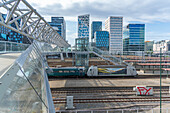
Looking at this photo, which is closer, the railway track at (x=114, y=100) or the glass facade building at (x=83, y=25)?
the railway track at (x=114, y=100)

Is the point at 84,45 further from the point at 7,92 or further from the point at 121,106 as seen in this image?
the point at 7,92

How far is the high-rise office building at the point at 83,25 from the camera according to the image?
82.0 m

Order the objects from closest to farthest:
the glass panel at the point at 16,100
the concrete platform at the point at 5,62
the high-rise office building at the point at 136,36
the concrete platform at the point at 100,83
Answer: the glass panel at the point at 16,100
the concrete platform at the point at 5,62
the concrete platform at the point at 100,83
the high-rise office building at the point at 136,36

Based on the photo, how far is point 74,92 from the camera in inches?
498

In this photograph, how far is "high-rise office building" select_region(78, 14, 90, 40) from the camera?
82000 mm

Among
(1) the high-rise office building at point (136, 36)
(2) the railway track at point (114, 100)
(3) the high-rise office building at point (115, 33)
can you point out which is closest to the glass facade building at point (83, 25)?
(3) the high-rise office building at point (115, 33)

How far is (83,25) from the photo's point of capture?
82.7 m

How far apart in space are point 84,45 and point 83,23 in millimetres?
59720

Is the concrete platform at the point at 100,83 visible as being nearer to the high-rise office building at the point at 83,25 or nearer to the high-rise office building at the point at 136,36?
the high-rise office building at the point at 136,36

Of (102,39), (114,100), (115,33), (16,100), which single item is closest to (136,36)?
(115,33)

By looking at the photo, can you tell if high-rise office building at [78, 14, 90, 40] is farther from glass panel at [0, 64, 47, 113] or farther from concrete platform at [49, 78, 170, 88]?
glass panel at [0, 64, 47, 113]

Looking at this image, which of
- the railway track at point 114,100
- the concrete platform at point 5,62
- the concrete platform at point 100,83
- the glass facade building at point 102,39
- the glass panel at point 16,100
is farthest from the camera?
the glass facade building at point 102,39

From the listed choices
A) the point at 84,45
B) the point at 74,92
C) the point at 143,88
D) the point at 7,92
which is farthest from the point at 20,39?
the point at 7,92

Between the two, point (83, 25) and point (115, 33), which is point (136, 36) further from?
point (83, 25)
